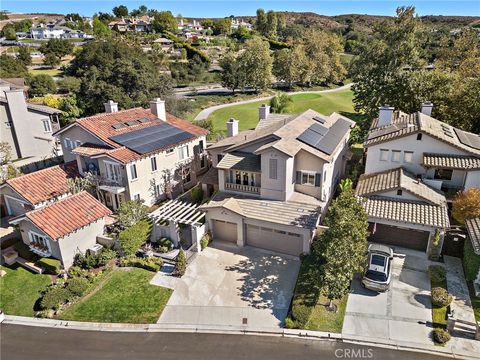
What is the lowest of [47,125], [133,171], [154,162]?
[133,171]

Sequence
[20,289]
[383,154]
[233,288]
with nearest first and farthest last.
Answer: [233,288]
[20,289]
[383,154]

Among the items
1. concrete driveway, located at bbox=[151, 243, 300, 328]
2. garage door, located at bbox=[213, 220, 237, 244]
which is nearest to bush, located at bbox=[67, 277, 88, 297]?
concrete driveway, located at bbox=[151, 243, 300, 328]

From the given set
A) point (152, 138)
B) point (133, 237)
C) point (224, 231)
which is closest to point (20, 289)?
point (133, 237)

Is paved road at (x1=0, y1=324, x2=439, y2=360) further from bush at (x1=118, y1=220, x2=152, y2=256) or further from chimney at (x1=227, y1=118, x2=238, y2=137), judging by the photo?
chimney at (x1=227, y1=118, x2=238, y2=137)

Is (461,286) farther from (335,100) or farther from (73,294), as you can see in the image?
(335,100)

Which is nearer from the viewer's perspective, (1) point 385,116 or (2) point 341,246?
(2) point 341,246

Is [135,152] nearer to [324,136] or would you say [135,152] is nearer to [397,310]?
[324,136]
